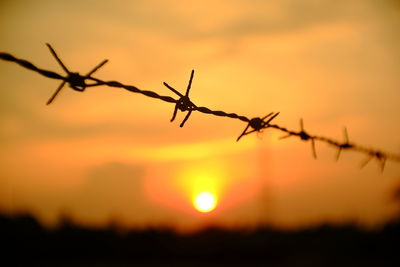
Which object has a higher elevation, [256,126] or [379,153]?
[379,153]

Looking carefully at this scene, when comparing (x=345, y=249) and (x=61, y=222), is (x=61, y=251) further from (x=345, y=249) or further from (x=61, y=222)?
(x=345, y=249)

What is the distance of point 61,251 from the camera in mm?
30000

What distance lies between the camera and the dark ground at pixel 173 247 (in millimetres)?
26812

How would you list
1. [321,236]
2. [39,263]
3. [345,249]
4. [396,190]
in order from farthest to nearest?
1. [321,236]
2. [345,249]
3. [39,263]
4. [396,190]

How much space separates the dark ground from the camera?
2681 cm

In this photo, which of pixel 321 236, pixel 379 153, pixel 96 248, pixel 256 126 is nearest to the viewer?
pixel 256 126

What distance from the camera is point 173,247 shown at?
30.5 metres

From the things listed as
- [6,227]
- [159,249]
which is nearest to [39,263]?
[6,227]

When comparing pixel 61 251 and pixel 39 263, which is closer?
pixel 39 263

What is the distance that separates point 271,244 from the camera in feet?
105

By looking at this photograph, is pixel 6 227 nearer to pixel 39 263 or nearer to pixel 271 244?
pixel 39 263

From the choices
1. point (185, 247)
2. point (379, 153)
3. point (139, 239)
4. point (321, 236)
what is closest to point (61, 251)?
point (139, 239)


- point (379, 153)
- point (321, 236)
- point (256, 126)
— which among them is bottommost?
point (256, 126)

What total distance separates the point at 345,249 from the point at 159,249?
46.6ft
